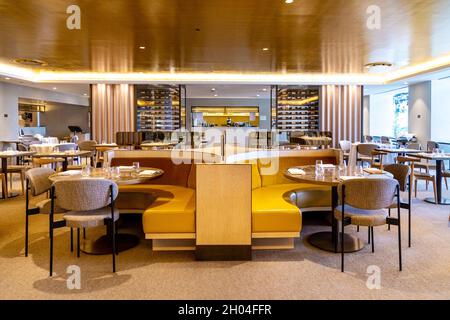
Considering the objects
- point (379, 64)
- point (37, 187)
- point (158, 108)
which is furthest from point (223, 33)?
point (158, 108)

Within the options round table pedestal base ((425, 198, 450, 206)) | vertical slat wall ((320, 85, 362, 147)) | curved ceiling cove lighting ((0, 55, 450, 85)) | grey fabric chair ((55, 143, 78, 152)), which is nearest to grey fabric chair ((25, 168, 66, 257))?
grey fabric chair ((55, 143, 78, 152))

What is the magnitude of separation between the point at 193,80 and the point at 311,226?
7189mm

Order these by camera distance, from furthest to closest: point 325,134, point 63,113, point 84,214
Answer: point 63,113 → point 325,134 → point 84,214

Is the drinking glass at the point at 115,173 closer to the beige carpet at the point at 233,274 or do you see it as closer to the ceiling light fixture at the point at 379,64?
the beige carpet at the point at 233,274

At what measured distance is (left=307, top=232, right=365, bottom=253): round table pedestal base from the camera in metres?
3.86

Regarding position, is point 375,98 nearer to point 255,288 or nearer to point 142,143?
point 142,143

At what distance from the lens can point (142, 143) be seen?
1048 cm

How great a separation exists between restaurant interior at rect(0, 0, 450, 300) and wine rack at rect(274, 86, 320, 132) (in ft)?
6.19

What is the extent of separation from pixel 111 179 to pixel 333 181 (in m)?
2.27

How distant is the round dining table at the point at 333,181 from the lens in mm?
3643

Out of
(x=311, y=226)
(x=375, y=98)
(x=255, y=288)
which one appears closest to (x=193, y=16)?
(x=311, y=226)

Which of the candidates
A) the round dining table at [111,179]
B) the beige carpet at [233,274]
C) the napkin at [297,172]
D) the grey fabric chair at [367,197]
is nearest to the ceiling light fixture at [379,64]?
the beige carpet at [233,274]

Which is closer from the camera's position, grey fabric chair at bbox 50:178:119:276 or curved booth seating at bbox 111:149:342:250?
grey fabric chair at bbox 50:178:119:276

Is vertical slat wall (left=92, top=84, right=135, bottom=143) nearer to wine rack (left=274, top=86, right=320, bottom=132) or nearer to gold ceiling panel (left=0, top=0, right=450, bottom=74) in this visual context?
gold ceiling panel (left=0, top=0, right=450, bottom=74)
